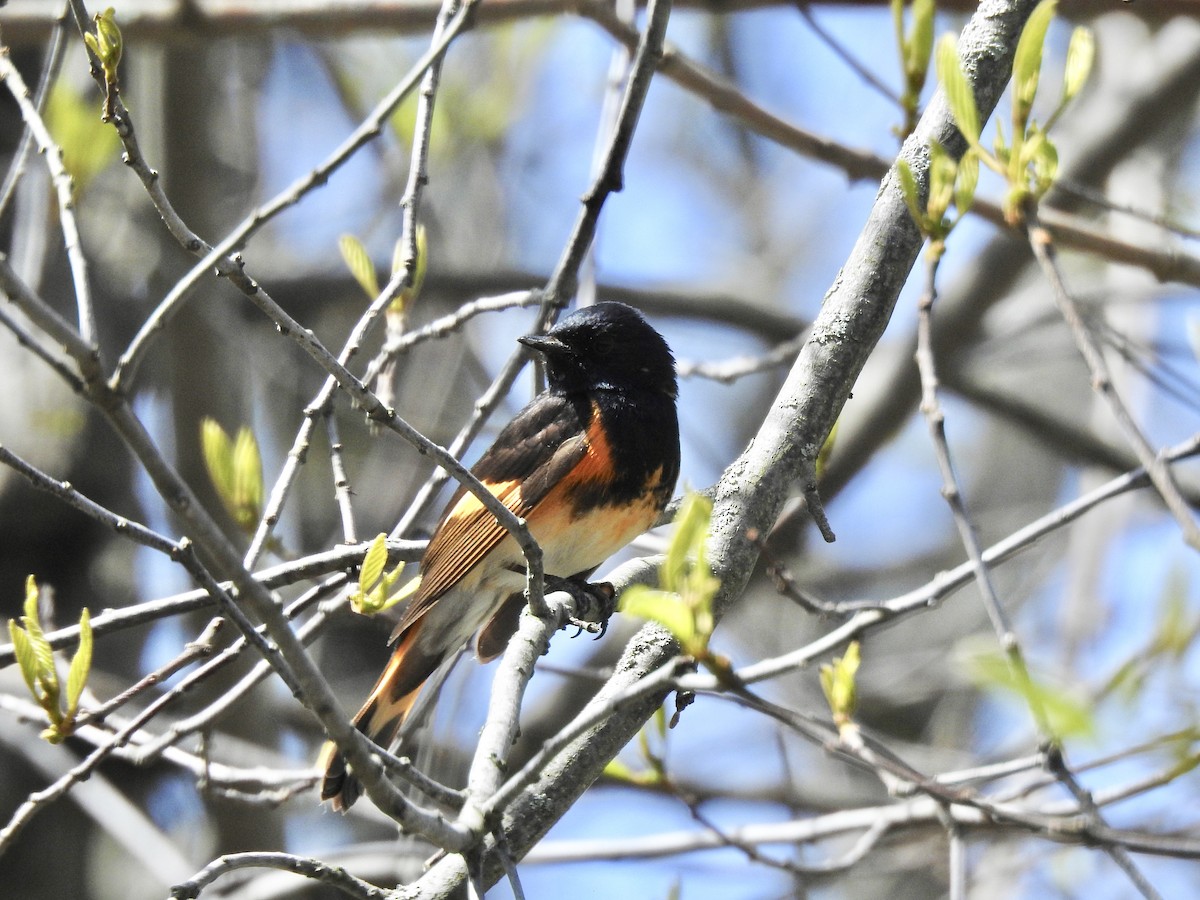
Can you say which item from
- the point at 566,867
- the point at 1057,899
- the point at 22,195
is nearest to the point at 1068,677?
the point at 1057,899

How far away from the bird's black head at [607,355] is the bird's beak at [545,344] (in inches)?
2.3

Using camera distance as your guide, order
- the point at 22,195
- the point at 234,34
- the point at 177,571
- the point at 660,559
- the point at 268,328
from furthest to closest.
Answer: the point at 268,328 → the point at 177,571 → the point at 22,195 → the point at 234,34 → the point at 660,559

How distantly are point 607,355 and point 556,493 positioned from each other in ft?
1.93

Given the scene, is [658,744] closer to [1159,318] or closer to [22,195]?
[22,195]

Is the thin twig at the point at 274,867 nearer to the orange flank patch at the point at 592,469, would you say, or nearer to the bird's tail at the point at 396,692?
the bird's tail at the point at 396,692

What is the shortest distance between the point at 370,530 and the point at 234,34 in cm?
258

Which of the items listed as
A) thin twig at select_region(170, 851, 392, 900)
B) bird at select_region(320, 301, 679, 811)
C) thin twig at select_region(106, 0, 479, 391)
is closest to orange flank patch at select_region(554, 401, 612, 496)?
bird at select_region(320, 301, 679, 811)

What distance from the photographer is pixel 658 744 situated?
3346 mm

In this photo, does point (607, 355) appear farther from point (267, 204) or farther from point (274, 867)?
point (274, 867)

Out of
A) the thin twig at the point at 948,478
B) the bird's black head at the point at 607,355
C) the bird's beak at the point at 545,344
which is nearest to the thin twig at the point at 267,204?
the thin twig at the point at 948,478

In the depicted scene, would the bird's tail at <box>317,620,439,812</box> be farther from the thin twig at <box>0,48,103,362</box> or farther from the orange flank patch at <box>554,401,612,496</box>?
the thin twig at <box>0,48,103,362</box>

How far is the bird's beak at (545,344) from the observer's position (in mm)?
3574

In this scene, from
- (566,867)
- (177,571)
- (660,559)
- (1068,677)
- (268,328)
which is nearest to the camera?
(660,559)

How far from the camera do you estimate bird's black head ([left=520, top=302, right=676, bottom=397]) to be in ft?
13.2
